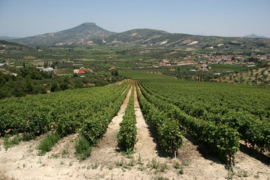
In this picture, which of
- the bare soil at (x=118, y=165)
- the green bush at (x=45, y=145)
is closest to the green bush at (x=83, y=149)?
the bare soil at (x=118, y=165)

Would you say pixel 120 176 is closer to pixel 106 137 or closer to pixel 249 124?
pixel 106 137

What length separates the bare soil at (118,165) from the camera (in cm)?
837

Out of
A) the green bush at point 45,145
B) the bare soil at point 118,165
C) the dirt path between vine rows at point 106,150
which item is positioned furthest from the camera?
the green bush at point 45,145

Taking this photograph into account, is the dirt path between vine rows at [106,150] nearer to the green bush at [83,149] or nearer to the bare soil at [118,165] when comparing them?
the bare soil at [118,165]

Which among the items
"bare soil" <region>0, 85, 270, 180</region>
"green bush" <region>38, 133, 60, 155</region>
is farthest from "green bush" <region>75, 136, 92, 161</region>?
A: "green bush" <region>38, 133, 60, 155</region>

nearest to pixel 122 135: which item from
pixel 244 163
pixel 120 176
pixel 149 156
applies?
pixel 149 156

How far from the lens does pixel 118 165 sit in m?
9.33

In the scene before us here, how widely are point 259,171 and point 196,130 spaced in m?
4.42

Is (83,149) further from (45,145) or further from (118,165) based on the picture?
(118,165)

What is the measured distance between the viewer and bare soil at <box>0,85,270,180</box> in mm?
8367

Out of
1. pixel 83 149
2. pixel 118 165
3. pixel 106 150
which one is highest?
pixel 83 149

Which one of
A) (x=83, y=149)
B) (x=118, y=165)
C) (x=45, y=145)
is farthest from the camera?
(x=45, y=145)

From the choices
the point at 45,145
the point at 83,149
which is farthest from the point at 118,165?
the point at 45,145

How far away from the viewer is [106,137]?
13945mm
